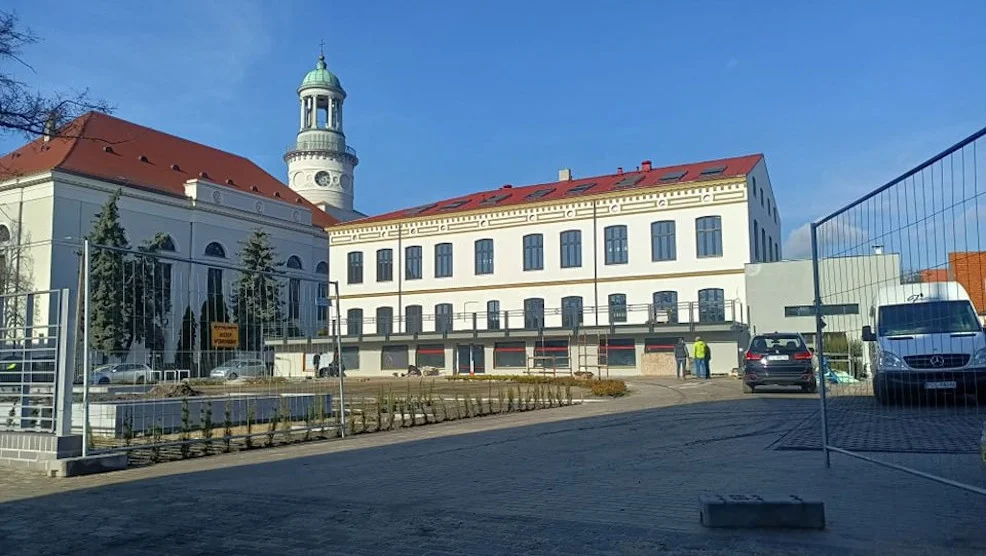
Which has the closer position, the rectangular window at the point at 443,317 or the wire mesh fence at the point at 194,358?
the wire mesh fence at the point at 194,358

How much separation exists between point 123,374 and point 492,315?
134 feet

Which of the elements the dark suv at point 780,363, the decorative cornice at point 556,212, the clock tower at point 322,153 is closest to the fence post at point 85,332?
the dark suv at point 780,363

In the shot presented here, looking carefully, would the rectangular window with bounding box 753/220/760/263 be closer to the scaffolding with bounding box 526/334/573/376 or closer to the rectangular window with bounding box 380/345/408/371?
the scaffolding with bounding box 526/334/573/376

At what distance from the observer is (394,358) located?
170 feet

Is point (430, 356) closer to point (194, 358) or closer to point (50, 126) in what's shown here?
point (194, 358)

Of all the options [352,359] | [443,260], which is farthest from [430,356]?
[443,260]

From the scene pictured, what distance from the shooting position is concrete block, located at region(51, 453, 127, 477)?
924cm

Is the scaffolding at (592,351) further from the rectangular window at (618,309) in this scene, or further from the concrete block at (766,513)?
the concrete block at (766,513)

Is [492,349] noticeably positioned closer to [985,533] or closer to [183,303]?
[183,303]

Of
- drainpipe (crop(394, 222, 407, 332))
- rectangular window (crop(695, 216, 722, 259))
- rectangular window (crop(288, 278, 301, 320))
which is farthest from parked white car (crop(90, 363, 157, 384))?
drainpipe (crop(394, 222, 407, 332))

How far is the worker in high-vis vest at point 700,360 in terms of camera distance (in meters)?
36.9

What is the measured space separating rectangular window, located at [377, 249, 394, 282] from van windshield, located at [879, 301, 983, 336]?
48.3 meters

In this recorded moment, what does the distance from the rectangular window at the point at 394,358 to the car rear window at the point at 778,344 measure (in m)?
32.3

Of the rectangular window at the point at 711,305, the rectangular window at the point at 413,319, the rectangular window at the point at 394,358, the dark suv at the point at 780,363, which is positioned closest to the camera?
the dark suv at the point at 780,363
